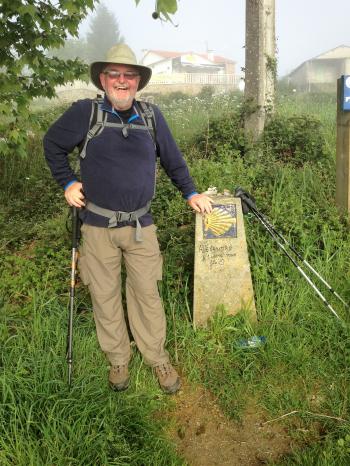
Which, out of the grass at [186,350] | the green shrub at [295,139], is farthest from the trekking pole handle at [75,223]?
the green shrub at [295,139]

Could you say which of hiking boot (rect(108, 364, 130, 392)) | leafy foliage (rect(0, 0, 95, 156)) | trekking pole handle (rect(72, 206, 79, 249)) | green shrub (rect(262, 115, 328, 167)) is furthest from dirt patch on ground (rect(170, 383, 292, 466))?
green shrub (rect(262, 115, 328, 167))

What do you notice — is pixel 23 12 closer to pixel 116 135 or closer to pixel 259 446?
pixel 116 135

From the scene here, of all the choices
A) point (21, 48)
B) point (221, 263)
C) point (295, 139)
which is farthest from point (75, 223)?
point (295, 139)

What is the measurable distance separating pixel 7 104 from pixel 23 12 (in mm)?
834

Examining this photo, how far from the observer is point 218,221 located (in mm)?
3289

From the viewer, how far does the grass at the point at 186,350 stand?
2432mm

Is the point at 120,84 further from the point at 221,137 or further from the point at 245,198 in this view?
the point at 221,137

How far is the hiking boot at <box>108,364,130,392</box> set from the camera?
2912mm

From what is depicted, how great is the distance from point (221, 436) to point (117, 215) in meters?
1.59

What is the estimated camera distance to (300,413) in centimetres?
273

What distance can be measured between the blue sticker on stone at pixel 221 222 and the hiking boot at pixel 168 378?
103 cm

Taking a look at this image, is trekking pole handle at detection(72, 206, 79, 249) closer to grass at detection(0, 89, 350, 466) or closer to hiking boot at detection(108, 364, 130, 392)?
grass at detection(0, 89, 350, 466)

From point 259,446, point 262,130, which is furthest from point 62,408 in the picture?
point 262,130

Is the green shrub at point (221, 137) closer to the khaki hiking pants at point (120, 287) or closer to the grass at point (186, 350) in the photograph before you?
the grass at point (186, 350)
